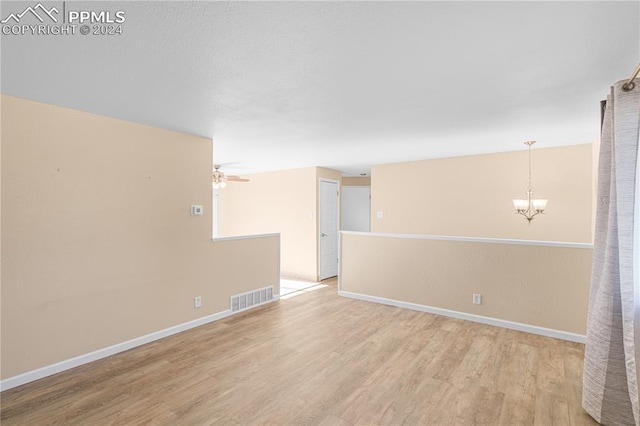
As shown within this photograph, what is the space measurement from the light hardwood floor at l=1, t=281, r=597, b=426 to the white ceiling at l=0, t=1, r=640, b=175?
2336 millimetres

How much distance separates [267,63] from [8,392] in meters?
3.18

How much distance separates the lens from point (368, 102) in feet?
8.43

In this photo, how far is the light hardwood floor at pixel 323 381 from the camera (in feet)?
6.81

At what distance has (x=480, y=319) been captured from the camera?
3.78 m

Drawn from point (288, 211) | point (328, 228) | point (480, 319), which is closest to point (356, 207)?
point (328, 228)

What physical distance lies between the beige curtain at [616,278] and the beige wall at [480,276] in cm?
147

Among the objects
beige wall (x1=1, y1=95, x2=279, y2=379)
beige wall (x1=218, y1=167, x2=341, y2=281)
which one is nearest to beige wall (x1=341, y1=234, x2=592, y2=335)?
beige wall (x1=218, y1=167, x2=341, y2=281)

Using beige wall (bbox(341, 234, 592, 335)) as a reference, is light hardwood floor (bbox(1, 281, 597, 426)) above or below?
below

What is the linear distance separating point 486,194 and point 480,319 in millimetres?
2049

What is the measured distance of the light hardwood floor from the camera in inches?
81.7

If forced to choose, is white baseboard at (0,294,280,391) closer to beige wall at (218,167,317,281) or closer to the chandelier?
beige wall at (218,167,317,281)

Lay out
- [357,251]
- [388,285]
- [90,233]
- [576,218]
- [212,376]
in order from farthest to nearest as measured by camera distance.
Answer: [357,251]
[388,285]
[576,218]
[90,233]
[212,376]

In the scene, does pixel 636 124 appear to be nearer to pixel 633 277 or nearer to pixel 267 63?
pixel 633 277

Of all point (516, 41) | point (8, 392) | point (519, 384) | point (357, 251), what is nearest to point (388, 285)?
point (357, 251)
